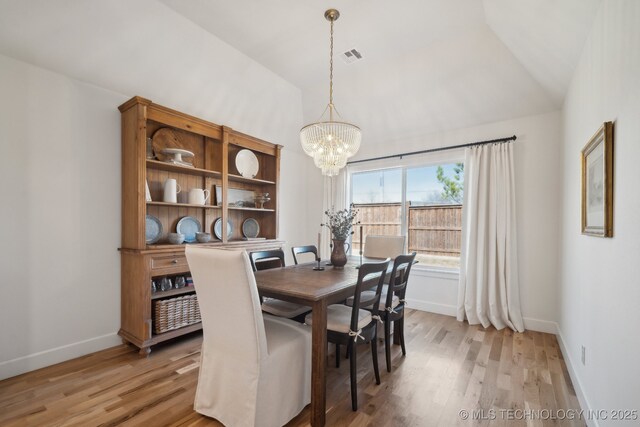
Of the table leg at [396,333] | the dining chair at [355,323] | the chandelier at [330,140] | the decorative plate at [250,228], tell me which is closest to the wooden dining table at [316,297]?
the dining chair at [355,323]

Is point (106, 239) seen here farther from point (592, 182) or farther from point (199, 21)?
point (592, 182)

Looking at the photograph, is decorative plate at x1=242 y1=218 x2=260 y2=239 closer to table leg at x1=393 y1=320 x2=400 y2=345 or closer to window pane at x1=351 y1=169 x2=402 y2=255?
window pane at x1=351 y1=169 x2=402 y2=255

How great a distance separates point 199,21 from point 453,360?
3.79 metres

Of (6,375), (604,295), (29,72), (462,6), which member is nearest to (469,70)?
(462,6)

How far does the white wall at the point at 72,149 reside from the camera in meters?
2.12

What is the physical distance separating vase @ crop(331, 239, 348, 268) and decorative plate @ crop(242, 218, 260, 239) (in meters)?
1.82

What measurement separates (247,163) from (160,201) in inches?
50.6

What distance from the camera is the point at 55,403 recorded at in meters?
1.83

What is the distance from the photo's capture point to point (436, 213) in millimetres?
3902

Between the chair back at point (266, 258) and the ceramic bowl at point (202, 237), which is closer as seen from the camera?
the chair back at point (266, 258)

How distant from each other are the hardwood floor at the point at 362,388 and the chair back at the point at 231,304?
1.70 ft

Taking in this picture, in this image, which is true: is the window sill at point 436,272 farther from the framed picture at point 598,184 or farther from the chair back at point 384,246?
the framed picture at point 598,184

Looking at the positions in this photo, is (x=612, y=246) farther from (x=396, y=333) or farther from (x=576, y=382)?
(x=396, y=333)

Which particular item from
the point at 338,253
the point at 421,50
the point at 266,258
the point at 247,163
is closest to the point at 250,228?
the point at 247,163
